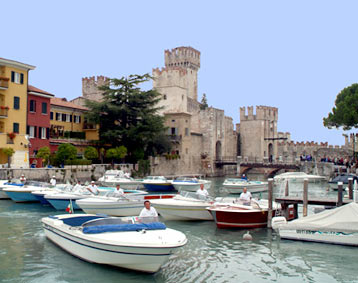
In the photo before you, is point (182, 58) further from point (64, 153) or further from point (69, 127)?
point (64, 153)

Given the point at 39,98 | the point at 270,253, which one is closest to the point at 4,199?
the point at 39,98

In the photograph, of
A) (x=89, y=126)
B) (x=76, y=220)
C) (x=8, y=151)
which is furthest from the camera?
(x=89, y=126)

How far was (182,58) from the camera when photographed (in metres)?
88.9

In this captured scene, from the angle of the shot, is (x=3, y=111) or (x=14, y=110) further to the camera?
(x=14, y=110)

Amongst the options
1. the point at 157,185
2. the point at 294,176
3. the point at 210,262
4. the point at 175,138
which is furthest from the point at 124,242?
the point at 175,138

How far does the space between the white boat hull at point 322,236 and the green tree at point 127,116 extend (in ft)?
104

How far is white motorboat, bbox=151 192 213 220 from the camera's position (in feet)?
66.3

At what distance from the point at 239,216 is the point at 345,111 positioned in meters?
32.4

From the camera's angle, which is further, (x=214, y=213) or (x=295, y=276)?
(x=214, y=213)

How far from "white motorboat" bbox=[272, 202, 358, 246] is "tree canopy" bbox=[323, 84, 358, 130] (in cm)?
3227

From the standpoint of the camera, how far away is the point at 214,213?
18875 mm

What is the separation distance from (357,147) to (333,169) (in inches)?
374

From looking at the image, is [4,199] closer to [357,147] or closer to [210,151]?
[210,151]

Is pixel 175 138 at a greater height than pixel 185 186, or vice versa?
pixel 175 138
